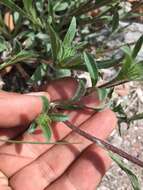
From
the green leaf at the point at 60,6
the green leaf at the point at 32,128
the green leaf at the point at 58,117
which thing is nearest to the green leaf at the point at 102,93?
the green leaf at the point at 58,117

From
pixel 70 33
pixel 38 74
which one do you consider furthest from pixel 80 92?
pixel 38 74

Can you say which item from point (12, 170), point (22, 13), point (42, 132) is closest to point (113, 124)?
point (42, 132)

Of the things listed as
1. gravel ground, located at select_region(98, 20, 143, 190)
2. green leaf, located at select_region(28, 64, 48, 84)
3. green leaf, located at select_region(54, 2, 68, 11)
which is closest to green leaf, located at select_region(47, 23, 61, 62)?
green leaf, located at select_region(28, 64, 48, 84)

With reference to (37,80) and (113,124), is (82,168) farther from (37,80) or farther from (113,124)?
(37,80)

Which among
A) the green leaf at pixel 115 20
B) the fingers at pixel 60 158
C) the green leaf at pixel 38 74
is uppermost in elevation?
the green leaf at pixel 115 20

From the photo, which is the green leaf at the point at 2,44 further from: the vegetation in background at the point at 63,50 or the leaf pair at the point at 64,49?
the leaf pair at the point at 64,49

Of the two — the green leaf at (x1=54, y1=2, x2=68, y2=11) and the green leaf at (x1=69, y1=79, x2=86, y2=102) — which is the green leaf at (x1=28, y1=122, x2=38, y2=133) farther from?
the green leaf at (x1=54, y1=2, x2=68, y2=11)
